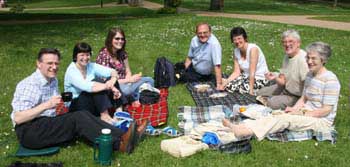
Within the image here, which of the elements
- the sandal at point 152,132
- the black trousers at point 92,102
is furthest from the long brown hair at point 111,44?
the sandal at point 152,132

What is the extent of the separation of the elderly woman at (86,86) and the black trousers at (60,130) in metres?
0.75

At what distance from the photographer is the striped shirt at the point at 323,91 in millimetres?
6164

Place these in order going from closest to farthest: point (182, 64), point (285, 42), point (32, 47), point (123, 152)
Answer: point (123, 152) → point (285, 42) → point (182, 64) → point (32, 47)

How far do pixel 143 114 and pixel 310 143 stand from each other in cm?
269

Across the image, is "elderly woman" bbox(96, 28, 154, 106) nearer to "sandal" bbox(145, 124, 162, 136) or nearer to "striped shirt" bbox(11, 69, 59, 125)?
"sandal" bbox(145, 124, 162, 136)

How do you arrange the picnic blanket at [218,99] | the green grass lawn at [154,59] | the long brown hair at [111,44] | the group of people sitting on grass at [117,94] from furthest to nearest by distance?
the picnic blanket at [218,99], the long brown hair at [111,44], the green grass lawn at [154,59], the group of people sitting on grass at [117,94]

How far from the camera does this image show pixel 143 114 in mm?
7273

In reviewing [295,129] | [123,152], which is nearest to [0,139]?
[123,152]

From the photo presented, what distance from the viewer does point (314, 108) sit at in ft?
21.1

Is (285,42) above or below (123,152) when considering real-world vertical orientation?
above

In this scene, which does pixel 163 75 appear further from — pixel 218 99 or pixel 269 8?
pixel 269 8

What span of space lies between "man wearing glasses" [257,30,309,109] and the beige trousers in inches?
40.9

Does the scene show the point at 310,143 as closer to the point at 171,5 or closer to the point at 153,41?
the point at 153,41

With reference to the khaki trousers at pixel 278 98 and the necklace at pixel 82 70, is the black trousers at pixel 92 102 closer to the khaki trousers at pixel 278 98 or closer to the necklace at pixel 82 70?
the necklace at pixel 82 70
